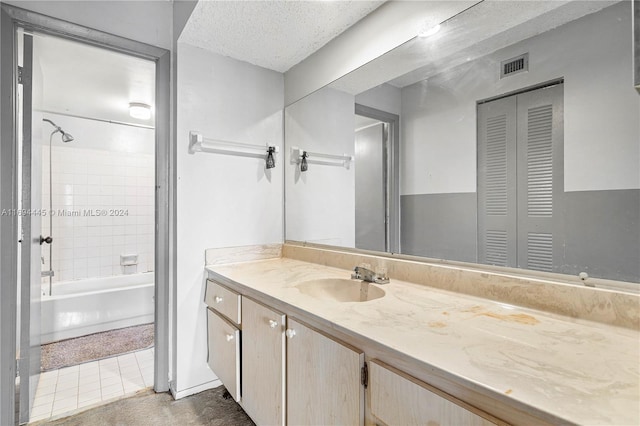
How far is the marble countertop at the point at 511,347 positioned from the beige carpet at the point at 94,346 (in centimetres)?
205

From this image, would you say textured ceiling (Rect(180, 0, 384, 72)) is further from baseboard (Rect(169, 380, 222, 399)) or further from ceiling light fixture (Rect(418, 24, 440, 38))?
baseboard (Rect(169, 380, 222, 399))

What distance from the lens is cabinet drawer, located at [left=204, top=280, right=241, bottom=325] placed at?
1.52 meters

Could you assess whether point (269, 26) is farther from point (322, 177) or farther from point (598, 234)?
point (598, 234)

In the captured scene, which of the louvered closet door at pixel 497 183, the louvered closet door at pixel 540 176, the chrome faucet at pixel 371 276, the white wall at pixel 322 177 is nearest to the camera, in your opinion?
the louvered closet door at pixel 540 176

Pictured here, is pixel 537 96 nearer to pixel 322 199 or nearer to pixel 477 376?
pixel 477 376

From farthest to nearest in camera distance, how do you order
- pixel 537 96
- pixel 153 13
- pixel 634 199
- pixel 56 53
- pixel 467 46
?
pixel 56 53 < pixel 153 13 < pixel 467 46 < pixel 537 96 < pixel 634 199

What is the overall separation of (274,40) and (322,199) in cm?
101

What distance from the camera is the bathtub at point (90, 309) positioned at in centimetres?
264

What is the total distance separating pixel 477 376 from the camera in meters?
0.61

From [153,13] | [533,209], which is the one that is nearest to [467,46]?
[533,209]

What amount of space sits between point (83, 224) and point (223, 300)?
2843 mm

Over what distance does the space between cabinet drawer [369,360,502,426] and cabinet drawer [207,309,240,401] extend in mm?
903

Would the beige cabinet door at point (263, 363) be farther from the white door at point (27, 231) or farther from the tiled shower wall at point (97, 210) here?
the tiled shower wall at point (97, 210)

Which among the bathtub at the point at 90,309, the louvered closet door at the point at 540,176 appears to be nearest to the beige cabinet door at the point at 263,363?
the louvered closet door at the point at 540,176
